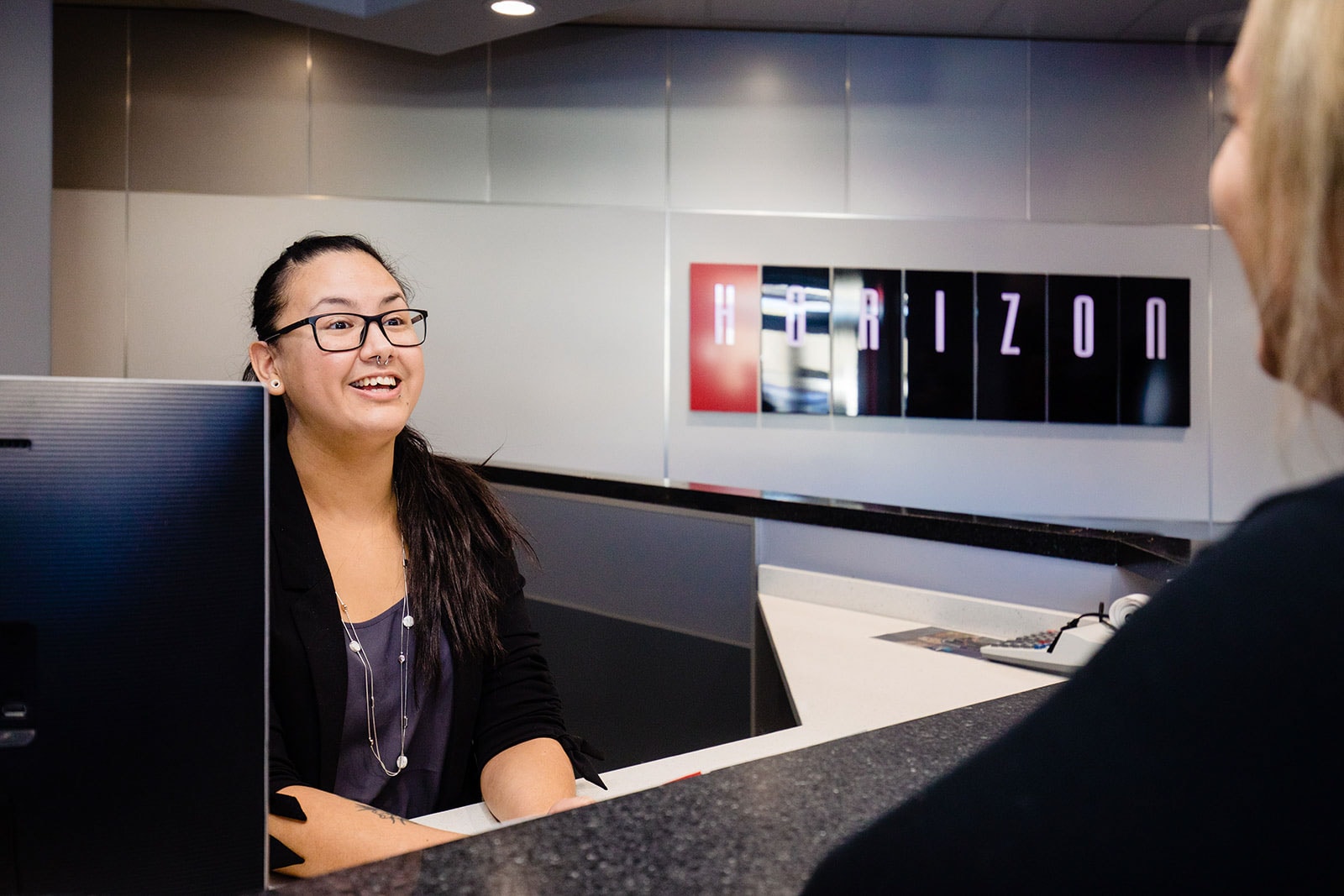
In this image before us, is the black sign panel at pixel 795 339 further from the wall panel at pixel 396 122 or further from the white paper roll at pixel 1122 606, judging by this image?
the white paper roll at pixel 1122 606

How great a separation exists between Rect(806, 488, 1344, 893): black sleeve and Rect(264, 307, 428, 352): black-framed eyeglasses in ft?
4.06

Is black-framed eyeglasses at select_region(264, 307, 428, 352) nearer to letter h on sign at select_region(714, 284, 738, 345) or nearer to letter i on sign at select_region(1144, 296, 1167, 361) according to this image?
letter h on sign at select_region(714, 284, 738, 345)

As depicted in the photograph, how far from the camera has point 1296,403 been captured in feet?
1.16

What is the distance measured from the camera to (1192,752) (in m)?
0.30

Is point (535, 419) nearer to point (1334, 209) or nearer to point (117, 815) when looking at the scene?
point (117, 815)

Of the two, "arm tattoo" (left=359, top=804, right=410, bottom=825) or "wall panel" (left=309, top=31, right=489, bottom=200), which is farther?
"wall panel" (left=309, top=31, right=489, bottom=200)

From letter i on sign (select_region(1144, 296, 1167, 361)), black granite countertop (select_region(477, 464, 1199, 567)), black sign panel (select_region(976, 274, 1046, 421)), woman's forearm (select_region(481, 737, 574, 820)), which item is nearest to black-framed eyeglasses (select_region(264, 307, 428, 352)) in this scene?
woman's forearm (select_region(481, 737, 574, 820))

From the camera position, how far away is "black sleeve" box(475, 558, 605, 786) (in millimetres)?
1411

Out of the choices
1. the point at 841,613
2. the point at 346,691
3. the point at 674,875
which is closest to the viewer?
the point at 674,875

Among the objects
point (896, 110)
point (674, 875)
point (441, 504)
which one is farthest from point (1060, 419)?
point (674, 875)

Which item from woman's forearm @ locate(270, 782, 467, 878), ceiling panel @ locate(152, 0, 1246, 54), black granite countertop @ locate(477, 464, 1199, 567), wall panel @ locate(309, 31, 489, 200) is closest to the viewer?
woman's forearm @ locate(270, 782, 467, 878)

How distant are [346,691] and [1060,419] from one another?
4664 millimetres

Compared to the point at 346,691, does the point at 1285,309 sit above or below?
above

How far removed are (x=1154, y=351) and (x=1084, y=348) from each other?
40 centimetres
